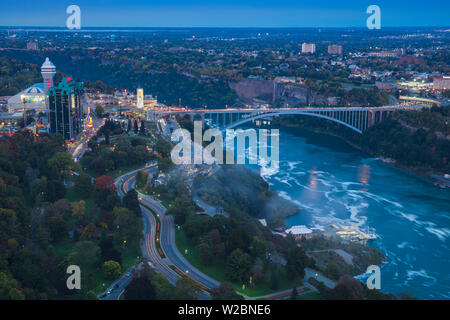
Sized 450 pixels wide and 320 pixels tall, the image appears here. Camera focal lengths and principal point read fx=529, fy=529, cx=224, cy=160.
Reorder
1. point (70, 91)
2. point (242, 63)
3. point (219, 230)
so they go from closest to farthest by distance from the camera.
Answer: point (219, 230) < point (70, 91) < point (242, 63)

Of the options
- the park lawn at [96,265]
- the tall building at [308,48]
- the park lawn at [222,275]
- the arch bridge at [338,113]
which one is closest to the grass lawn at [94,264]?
the park lawn at [96,265]

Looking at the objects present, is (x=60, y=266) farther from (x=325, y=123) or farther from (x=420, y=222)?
(x=325, y=123)

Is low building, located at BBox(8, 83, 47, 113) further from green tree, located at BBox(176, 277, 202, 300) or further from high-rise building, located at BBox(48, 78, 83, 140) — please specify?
green tree, located at BBox(176, 277, 202, 300)

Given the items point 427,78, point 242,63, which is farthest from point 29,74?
point 427,78

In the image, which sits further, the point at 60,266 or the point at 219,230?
the point at 219,230

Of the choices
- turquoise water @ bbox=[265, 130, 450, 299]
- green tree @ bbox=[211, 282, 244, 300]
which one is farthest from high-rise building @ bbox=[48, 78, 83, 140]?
green tree @ bbox=[211, 282, 244, 300]

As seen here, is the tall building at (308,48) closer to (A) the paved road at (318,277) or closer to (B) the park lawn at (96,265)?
(A) the paved road at (318,277)
